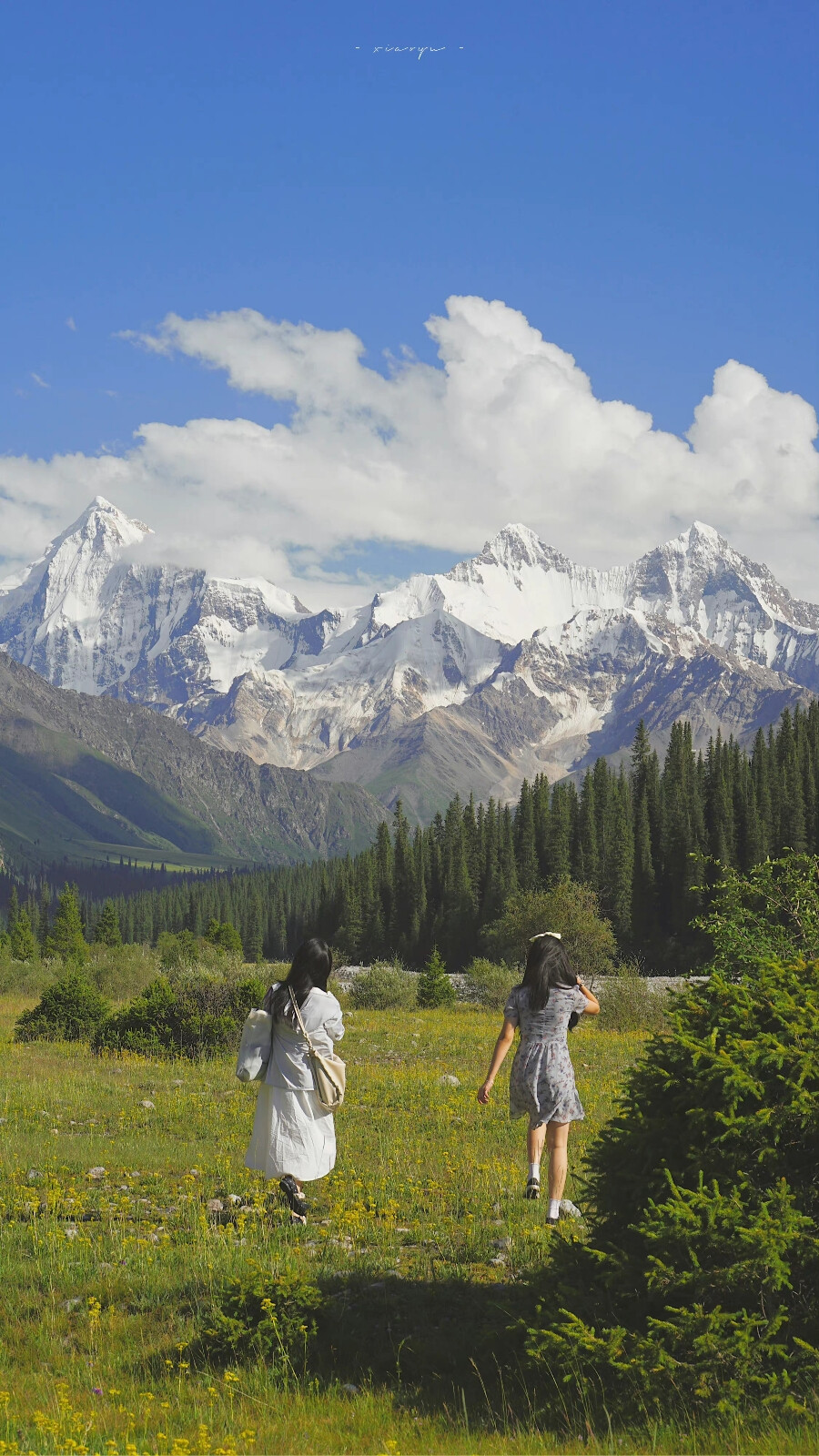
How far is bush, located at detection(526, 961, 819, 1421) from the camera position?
616 centimetres

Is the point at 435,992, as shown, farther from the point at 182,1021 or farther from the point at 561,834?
the point at 561,834

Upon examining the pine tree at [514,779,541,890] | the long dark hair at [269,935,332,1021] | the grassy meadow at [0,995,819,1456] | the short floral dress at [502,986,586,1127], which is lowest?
the grassy meadow at [0,995,819,1456]

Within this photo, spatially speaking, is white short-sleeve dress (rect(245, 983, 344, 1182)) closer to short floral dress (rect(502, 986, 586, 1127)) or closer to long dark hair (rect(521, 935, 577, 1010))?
short floral dress (rect(502, 986, 586, 1127))

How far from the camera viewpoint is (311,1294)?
8.09 m

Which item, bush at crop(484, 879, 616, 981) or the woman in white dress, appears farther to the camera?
bush at crop(484, 879, 616, 981)

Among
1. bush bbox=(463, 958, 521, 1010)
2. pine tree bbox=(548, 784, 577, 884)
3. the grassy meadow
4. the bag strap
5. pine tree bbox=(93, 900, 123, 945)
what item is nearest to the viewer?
the grassy meadow

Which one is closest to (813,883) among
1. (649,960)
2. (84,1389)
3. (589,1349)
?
(589,1349)

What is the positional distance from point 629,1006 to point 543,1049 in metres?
26.8

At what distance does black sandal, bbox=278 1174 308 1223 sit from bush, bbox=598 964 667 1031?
2574 cm

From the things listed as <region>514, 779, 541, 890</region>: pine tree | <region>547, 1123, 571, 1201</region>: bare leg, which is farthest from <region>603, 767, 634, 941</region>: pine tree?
<region>547, 1123, 571, 1201</region>: bare leg

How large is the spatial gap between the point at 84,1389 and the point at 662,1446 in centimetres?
404

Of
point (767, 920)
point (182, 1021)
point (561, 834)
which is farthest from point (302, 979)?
point (561, 834)

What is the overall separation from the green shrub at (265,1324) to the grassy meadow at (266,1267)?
124mm

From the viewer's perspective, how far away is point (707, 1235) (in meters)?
6.33
